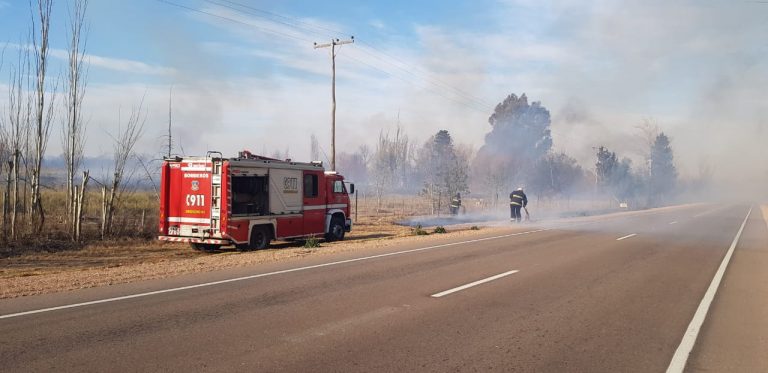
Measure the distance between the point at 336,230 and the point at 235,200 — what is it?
4.34 m

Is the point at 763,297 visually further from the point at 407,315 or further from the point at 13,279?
the point at 13,279

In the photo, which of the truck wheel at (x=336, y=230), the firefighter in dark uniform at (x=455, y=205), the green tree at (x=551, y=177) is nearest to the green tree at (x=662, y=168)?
the green tree at (x=551, y=177)

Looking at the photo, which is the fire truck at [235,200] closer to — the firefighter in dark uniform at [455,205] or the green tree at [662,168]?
the firefighter in dark uniform at [455,205]

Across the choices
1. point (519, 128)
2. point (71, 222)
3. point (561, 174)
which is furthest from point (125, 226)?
point (561, 174)

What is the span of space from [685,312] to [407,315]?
3886 mm

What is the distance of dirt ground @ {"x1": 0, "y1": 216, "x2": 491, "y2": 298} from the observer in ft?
30.6

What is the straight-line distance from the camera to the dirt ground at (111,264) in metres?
9.33

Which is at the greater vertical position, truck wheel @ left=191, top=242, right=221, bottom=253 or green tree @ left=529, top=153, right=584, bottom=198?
green tree @ left=529, top=153, right=584, bottom=198

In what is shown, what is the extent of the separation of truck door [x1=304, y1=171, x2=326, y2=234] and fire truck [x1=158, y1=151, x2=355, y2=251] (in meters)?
0.03

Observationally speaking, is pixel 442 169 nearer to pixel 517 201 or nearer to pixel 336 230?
pixel 517 201

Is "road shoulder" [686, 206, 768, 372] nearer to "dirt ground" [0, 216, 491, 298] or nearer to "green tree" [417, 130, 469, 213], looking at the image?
"dirt ground" [0, 216, 491, 298]

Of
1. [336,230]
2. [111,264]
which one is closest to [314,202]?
[336,230]

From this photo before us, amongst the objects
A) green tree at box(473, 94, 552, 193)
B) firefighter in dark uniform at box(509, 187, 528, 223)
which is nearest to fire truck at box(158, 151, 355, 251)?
firefighter in dark uniform at box(509, 187, 528, 223)

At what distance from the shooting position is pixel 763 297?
29.2 feet
